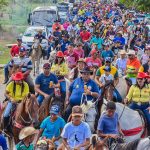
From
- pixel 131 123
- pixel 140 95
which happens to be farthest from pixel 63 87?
pixel 131 123

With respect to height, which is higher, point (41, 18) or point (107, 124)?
point (107, 124)

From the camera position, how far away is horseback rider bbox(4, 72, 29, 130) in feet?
46.1

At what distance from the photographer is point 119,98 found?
14094mm

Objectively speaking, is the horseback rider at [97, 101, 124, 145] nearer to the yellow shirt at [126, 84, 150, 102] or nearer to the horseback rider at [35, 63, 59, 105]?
the yellow shirt at [126, 84, 150, 102]

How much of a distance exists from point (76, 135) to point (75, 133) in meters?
0.05

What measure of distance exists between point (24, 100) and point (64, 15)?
44916mm

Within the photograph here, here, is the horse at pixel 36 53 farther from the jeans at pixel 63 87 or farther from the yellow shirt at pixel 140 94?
the yellow shirt at pixel 140 94

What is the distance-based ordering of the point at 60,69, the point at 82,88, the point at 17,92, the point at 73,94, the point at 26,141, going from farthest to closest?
the point at 60,69 → the point at 17,92 → the point at 73,94 → the point at 82,88 → the point at 26,141

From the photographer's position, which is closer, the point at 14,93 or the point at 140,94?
the point at 140,94

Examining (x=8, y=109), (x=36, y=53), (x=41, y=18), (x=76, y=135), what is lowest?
(x=41, y=18)

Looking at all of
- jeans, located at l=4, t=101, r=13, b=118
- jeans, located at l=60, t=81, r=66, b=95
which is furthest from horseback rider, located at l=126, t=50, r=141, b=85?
jeans, located at l=4, t=101, r=13, b=118

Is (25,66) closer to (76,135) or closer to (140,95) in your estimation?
(140,95)

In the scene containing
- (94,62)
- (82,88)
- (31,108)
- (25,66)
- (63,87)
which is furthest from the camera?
(94,62)

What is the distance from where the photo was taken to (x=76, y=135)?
1055 cm
